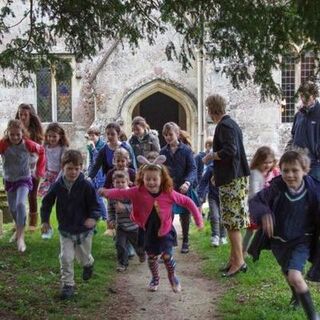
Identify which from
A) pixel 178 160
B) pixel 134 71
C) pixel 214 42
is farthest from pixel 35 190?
pixel 134 71

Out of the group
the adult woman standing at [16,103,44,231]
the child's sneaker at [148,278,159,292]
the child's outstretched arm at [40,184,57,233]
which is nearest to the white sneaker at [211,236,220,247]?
the child's sneaker at [148,278,159,292]

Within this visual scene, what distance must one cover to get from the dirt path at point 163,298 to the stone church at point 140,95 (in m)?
13.6

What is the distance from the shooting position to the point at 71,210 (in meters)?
5.87

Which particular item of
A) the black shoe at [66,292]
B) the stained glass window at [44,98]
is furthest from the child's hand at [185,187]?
the stained glass window at [44,98]

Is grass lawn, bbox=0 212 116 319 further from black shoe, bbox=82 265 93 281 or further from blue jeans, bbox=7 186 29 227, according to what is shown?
blue jeans, bbox=7 186 29 227

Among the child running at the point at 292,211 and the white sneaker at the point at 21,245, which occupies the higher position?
the child running at the point at 292,211

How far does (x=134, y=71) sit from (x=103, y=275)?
15.3 meters

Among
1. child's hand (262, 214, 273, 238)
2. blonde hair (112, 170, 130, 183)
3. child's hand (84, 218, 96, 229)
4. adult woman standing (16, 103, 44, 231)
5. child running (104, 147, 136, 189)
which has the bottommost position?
child's hand (84, 218, 96, 229)

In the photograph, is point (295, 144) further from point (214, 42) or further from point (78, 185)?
point (78, 185)

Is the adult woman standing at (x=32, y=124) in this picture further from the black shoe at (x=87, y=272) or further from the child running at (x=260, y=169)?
the child running at (x=260, y=169)

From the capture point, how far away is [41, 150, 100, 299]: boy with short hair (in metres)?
5.83

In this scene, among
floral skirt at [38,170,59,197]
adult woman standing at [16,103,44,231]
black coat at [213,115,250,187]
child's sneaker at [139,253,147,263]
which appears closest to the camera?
black coat at [213,115,250,187]

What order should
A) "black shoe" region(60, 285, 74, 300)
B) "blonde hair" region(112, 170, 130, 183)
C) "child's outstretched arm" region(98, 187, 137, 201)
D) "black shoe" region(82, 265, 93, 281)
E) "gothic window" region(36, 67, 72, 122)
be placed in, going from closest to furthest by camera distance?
"black shoe" region(60, 285, 74, 300), "child's outstretched arm" region(98, 187, 137, 201), "black shoe" region(82, 265, 93, 281), "blonde hair" region(112, 170, 130, 183), "gothic window" region(36, 67, 72, 122)

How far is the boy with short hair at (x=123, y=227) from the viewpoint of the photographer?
708 centimetres
